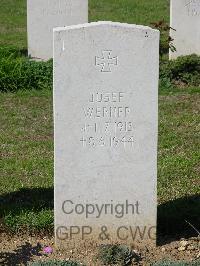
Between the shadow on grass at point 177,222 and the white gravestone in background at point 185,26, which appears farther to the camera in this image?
the white gravestone in background at point 185,26

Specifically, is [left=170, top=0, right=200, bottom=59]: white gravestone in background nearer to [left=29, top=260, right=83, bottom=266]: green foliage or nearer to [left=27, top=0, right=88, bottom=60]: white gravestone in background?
[left=27, top=0, right=88, bottom=60]: white gravestone in background

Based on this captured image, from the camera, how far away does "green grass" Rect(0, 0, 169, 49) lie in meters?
14.6


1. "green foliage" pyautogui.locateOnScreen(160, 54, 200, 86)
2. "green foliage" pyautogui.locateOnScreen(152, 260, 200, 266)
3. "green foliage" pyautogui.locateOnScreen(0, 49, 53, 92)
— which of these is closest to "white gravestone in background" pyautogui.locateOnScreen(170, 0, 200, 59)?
"green foliage" pyautogui.locateOnScreen(160, 54, 200, 86)

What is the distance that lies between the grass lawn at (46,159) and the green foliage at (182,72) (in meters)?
0.32

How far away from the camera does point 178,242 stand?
529 centimetres

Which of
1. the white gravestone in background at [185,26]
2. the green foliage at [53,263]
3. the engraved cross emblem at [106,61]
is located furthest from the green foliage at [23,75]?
the green foliage at [53,263]

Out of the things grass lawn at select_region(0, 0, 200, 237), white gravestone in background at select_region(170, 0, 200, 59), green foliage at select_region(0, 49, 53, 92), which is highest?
white gravestone in background at select_region(170, 0, 200, 59)

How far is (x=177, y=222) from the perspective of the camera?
218 inches

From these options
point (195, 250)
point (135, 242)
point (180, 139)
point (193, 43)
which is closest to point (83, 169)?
point (135, 242)

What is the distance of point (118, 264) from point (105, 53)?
1424 millimetres

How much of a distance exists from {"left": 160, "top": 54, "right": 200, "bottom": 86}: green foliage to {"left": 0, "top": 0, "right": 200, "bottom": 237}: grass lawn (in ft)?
1.04

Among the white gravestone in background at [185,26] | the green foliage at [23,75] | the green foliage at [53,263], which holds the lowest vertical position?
the green foliage at [53,263]

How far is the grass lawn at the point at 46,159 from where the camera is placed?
563 cm

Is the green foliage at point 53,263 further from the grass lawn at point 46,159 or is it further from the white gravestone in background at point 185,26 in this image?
the white gravestone in background at point 185,26
